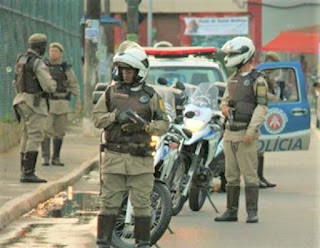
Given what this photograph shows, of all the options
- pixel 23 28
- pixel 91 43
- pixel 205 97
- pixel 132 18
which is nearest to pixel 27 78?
pixel 205 97

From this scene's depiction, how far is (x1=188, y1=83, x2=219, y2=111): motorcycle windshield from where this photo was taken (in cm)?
1427

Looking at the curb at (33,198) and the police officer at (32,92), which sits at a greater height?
the police officer at (32,92)

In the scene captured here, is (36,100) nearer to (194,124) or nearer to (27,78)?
(27,78)

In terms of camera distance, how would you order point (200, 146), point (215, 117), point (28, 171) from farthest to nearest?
point (28, 171)
point (215, 117)
point (200, 146)

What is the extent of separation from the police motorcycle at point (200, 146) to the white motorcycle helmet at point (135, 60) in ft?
9.05

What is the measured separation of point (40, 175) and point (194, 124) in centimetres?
417

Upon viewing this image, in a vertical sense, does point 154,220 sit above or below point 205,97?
below

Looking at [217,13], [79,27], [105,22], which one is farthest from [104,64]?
[217,13]

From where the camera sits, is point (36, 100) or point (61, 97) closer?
point (36, 100)

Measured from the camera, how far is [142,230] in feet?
32.9

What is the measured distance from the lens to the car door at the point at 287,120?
17562 millimetres

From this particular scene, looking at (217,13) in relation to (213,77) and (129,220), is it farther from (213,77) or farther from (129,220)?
(129,220)

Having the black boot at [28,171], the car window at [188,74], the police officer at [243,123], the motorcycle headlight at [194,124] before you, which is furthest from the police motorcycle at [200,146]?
the car window at [188,74]

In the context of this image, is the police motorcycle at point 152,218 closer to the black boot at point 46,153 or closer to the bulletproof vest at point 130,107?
the bulletproof vest at point 130,107
